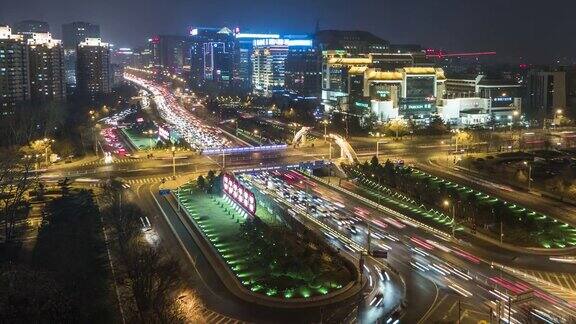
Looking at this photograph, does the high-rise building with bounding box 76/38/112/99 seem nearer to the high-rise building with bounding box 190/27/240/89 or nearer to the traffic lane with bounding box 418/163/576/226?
the high-rise building with bounding box 190/27/240/89

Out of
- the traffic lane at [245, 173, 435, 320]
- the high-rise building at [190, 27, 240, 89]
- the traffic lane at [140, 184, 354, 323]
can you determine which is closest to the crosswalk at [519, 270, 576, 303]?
the traffic lane at [245, 173, 435, 320]

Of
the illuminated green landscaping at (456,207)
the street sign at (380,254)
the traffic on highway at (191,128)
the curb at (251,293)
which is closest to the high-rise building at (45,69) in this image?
the traffic on highway at (191,128)

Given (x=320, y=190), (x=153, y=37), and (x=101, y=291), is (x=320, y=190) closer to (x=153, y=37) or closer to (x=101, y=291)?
(x=101, y=291)

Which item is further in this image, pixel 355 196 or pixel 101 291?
pixel 355 196

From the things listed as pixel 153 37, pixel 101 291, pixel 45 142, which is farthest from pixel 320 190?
pixel 153 37

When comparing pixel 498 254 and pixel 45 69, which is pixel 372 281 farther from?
pixel 45 69

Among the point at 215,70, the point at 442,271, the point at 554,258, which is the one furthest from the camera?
the point at 215,70
